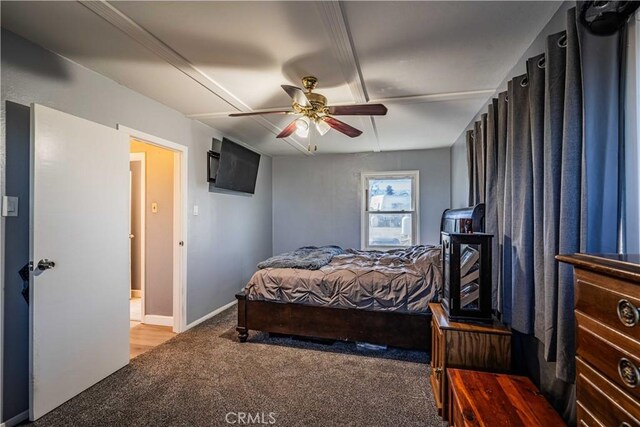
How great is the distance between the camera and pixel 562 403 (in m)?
1.43

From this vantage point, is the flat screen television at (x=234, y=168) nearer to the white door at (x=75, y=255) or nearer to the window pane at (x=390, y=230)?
the white door at (x=75, y=255)

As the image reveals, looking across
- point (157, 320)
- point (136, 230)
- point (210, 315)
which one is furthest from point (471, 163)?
point (136, 230)

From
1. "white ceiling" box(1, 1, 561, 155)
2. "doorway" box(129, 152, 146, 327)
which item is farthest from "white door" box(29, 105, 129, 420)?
"doorway" box(129, 152, 146, 327)

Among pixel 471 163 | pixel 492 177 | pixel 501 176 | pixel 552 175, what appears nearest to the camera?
pixel 552 175

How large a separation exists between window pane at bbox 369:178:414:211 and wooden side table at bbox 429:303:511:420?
341cm

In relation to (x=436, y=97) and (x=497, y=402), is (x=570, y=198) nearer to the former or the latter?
(x=497, y=402)

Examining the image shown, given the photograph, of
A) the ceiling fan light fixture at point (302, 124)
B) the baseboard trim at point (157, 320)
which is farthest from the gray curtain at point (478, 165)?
the baseboard trim at point (157, 320)

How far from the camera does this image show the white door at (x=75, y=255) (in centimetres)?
188

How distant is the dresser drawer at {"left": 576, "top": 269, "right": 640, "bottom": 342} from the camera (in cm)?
65

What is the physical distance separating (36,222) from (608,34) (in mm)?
3044

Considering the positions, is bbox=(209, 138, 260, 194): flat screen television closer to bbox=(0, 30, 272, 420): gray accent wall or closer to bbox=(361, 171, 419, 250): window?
bbox=(0, 30, 272, 420): gray accent wall

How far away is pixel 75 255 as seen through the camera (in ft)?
6.95

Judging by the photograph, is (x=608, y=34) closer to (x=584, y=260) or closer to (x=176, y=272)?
(x=584, y=260)

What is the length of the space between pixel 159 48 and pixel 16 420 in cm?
248
